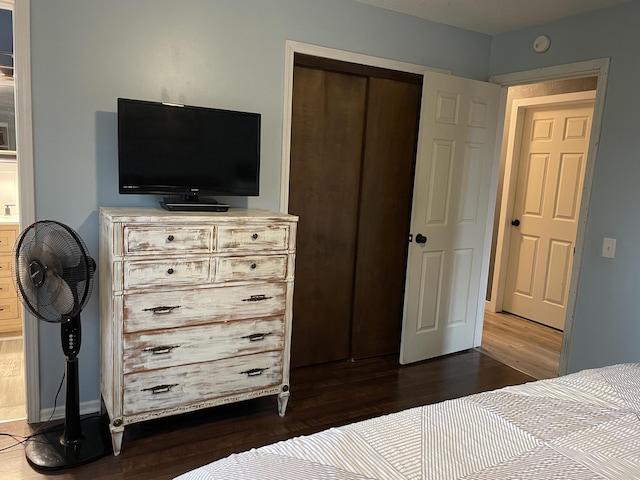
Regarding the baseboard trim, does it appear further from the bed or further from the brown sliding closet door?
the bed

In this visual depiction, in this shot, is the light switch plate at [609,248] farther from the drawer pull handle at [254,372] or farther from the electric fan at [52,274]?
the electric fan at [52,274]

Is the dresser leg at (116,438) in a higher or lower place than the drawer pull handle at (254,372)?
lower

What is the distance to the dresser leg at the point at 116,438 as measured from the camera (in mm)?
2153

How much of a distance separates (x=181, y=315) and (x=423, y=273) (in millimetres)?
1836

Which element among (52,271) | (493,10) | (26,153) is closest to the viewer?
(52,271)

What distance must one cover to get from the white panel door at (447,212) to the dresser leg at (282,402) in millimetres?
1148

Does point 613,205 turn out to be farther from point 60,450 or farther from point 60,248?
point 60,450

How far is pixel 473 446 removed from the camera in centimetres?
112

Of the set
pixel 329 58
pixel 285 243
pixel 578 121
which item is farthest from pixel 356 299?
pixel 578 121

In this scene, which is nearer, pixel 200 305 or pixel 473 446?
pixel 473 446

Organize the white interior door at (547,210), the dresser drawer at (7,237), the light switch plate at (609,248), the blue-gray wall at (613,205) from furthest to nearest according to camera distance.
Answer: the white interior door at (547,210)
the dresser drawer at (7,237)
the light switch plate at (609,248)
the blue-gray wall at (613,205)

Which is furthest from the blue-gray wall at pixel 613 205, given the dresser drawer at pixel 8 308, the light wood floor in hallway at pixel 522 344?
the dresser drawer at pixel 8 308

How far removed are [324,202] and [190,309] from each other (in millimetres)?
1274

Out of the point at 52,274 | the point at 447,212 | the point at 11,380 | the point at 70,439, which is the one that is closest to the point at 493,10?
the point at 447,212
